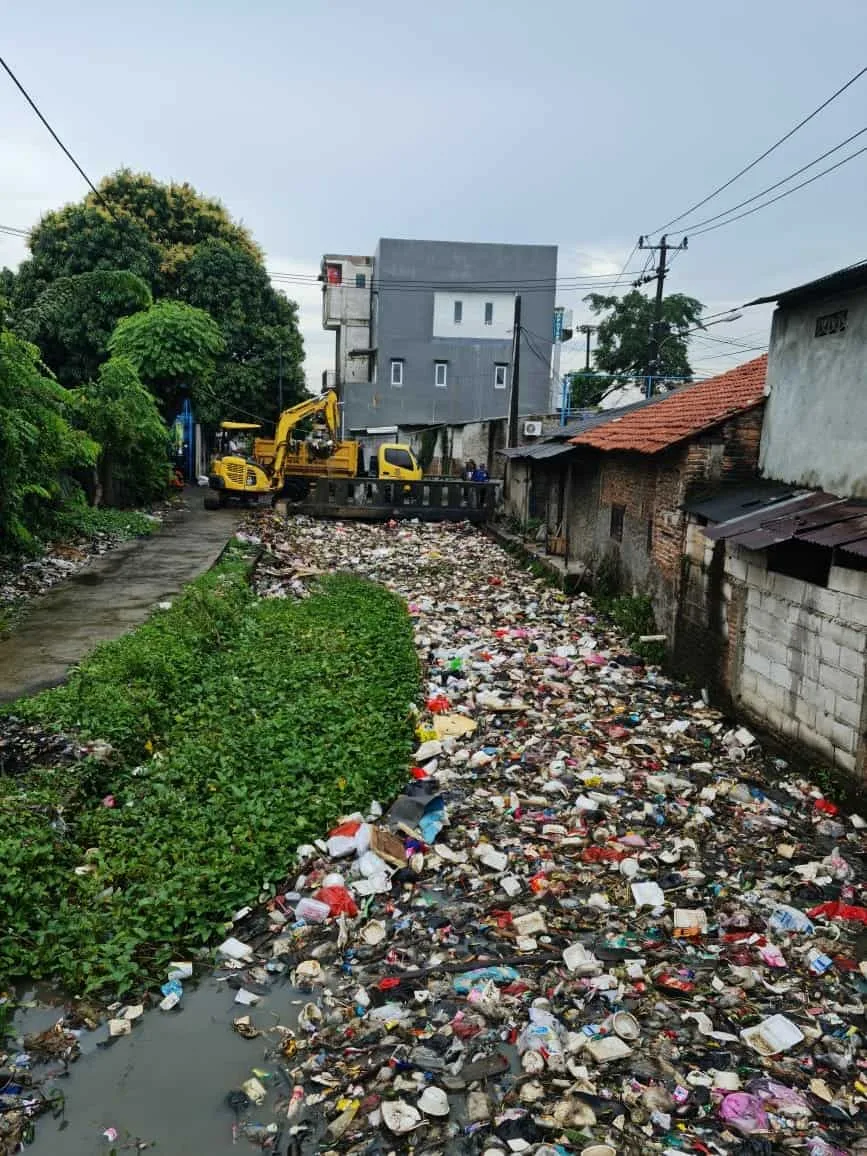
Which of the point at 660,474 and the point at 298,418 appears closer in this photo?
the point at 660,474

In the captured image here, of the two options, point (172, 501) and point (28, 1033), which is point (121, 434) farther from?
point (28, 1033)

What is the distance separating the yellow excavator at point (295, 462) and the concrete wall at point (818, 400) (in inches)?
574

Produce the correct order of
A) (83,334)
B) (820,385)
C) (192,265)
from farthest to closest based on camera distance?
(192,265) → (83,334) → (820,385)

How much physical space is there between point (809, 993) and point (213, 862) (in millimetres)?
3330

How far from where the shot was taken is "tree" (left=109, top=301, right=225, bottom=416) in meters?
20.1

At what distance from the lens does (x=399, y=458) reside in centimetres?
2380

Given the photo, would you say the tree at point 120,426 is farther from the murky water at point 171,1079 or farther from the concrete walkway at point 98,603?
the murky water at point 171,1079

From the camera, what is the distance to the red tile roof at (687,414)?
29.7ft

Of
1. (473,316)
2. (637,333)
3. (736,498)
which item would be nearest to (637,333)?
(637,333)

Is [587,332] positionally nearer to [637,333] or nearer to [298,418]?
[637,333]

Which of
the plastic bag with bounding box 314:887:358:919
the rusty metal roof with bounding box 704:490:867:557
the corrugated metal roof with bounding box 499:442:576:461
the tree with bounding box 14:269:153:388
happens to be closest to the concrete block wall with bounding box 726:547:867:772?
the rusty metal roof with bounding box 704:490:867:557

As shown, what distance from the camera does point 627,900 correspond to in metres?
4.99

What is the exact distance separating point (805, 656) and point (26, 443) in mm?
9494

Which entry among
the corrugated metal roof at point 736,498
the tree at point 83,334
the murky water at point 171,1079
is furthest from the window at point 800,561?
the tree at point 83,334
